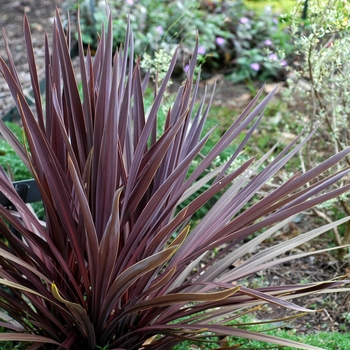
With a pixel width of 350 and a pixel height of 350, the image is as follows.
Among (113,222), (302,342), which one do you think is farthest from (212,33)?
(113,222)

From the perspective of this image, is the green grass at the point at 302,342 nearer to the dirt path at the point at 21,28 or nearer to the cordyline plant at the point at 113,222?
the cordyline plant at the point at 113,222

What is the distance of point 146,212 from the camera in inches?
64.9

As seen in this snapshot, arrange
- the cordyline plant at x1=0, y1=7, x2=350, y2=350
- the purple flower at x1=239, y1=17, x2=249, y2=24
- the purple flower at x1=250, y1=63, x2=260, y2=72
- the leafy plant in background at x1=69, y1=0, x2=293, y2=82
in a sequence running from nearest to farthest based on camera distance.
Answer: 1. the cordyline plant at x1=0, y1=7, x2=350, y2=350
2. the purple flower at x1=250, y1=63, x2=260, y2=72
3. the leafy plant in background at x1=69, y1=0, x2=293, y2=82
4. the purple flower at x1=239, y1=17, x2=249, y2=24

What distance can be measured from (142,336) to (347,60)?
5.30 feet

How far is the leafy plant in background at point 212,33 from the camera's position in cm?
529

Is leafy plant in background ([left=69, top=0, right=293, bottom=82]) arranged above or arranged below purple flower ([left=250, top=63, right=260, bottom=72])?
above

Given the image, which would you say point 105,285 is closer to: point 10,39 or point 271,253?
point 271,253

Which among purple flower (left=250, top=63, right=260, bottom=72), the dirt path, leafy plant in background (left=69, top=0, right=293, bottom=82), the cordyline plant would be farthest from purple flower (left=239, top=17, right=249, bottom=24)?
the cordyline plant

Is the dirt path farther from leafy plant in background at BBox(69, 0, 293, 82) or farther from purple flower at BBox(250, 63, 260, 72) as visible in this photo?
purple flower at BBox(250, 63, 260, 72)

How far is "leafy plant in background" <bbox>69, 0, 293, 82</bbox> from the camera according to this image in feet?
17.4

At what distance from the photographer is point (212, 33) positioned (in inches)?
213

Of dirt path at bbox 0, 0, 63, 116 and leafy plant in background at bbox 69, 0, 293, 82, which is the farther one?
leafy plant in background at bbox 69, 0, 293, 82

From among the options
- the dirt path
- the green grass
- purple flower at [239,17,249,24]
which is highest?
purple flower at [239,17,249,24]

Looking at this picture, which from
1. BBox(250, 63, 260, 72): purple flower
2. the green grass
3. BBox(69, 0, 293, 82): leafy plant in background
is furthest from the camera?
BBox(69, 0, 293, 82): leafy plant in background
